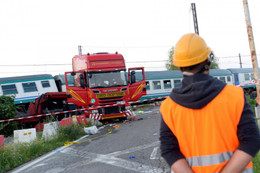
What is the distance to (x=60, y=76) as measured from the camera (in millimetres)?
24203

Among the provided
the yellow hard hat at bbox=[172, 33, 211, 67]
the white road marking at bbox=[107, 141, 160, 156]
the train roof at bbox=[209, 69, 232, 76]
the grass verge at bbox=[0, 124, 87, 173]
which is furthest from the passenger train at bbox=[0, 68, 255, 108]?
the yellow hard hat at bbox=[172, 33, 211, 67]

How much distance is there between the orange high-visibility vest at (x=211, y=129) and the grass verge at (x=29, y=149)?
5.78 m

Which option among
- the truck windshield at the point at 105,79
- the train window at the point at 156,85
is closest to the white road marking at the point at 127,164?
the truck windshield at the point at 105,79

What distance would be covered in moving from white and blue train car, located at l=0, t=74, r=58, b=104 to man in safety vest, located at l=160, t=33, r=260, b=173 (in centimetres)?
2166

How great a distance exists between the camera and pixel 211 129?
1566mm

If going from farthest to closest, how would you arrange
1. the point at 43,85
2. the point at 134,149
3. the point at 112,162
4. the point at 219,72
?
the point at 219,72
the point at 43,85
the point at 134,149
the point at 112,162

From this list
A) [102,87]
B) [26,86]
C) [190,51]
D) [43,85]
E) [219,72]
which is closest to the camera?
[190,51]

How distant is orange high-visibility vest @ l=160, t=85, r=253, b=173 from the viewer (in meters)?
1.55

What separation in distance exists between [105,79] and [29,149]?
22.9ft

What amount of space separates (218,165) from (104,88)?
12.5 meters

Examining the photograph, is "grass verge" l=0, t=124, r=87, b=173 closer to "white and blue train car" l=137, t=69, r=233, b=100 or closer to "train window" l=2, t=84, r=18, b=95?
"train window" l=2, t=84, r=18, b=95

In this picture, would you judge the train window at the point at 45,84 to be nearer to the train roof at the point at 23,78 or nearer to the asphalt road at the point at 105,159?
the train roof at the point at 23,78

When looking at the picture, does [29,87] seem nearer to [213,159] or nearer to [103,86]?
[103,86]

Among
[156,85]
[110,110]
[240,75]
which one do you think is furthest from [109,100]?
[240,75]
